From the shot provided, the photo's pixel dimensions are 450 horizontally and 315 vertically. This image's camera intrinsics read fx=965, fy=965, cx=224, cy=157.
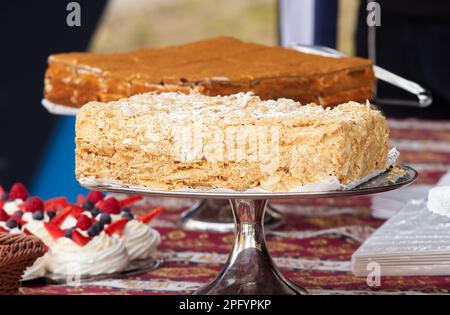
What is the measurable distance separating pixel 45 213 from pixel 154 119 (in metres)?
0.51

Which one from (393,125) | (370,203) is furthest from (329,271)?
(393,125)

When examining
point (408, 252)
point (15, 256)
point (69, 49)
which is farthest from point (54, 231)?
point (69, 49)

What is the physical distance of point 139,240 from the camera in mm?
1884

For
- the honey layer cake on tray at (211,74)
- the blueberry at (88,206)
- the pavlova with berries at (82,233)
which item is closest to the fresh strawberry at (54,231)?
the pavlova with berries at (82,233)

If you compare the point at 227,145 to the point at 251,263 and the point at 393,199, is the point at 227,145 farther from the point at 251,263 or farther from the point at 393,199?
the point at 393,199

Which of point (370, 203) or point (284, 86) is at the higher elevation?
point (284, 86)

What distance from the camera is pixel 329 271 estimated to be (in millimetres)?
1839

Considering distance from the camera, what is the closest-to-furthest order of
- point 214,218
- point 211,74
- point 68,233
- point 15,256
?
point 15,256 → point 68,233 → point 211,74 → point 214,218

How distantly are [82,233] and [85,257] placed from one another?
2.3 inches

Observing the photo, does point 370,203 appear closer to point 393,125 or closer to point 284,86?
point 284,86

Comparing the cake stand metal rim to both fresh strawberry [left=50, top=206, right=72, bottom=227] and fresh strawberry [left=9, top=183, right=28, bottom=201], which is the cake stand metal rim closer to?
fresh strawberry [left=50, top=206, right=72, bottom=227]

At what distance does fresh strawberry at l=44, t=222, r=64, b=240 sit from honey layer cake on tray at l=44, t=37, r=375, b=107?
0.46 m
